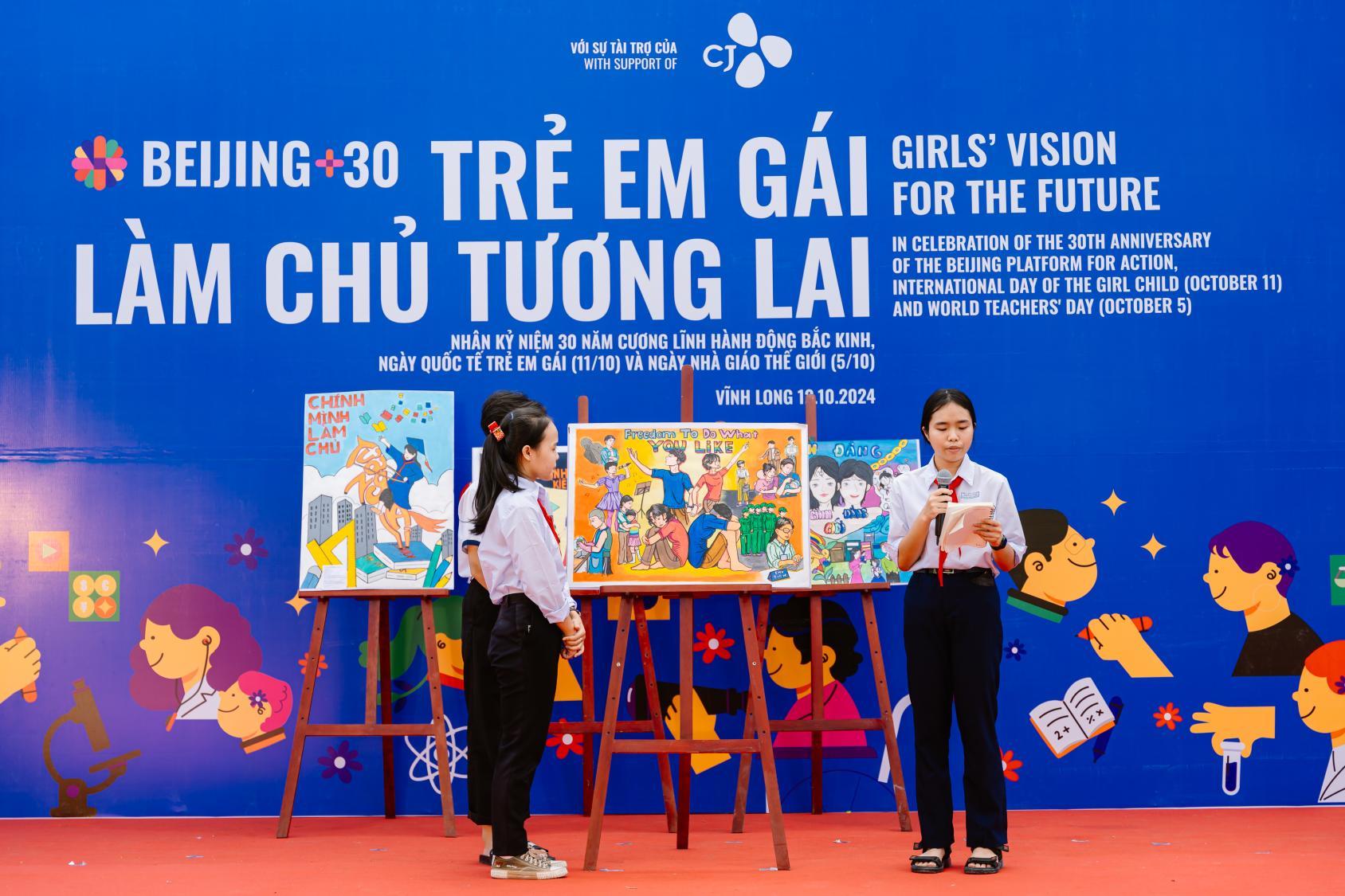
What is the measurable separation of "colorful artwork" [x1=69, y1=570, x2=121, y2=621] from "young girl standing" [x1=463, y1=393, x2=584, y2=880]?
80.3 inches

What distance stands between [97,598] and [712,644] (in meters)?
2.41

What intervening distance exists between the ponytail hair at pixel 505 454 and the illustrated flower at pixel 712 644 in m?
1.48

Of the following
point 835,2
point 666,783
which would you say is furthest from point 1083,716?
point 835,2

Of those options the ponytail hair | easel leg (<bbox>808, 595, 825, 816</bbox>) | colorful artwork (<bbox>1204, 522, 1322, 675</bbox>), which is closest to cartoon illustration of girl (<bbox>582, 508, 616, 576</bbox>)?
the ponytail hair

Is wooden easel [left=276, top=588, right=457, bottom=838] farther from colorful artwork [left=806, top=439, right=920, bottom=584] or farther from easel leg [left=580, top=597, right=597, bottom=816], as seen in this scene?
colorful artwork [left=806, top=439, right=920, bottom=584]

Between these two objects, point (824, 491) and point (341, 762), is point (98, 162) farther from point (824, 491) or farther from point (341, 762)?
point (824, 491)

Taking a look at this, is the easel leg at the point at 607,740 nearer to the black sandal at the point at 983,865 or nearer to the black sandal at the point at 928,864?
the black sandal at the point at 928,864

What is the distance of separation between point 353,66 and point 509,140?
70cm

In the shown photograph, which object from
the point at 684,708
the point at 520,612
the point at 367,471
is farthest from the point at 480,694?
the point at 367,471

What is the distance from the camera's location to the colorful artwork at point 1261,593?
199 inches

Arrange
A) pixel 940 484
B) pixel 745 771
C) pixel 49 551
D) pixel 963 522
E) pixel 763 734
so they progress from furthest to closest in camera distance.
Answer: pixel 49 551
pixel 745 771
pixel 763 734
pixel 940 484
pixel 963 522

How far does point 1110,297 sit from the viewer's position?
5.18m

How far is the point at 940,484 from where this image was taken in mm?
3914

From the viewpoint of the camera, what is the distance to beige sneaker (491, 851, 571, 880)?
3822 millimetres
